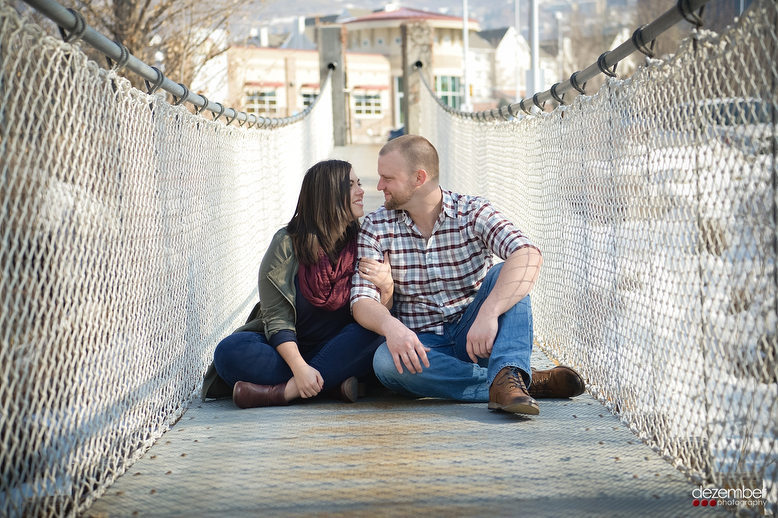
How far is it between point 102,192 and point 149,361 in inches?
22.9

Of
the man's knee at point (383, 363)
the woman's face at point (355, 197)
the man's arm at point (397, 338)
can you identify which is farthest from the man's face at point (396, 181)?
the man's knee at point (383, 363)

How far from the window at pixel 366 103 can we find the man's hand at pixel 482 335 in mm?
37960

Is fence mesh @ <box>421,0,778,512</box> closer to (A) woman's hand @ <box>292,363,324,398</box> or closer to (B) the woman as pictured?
(B) the woman

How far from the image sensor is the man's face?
2.88 meters

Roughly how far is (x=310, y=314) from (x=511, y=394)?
900 millimetres

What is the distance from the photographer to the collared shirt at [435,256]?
9.46 feet

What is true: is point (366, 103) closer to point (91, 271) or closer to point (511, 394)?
point (511, 394)

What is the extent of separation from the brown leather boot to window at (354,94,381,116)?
37.8 m

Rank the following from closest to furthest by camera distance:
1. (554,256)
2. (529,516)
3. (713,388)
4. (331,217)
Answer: (529,516), (713,388), (331,217), (554,256)

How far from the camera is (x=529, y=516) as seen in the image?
1729 mm

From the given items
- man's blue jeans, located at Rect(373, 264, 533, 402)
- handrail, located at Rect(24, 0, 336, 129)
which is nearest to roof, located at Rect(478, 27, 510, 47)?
handrail, located at Rect(24, 0, 336, 129)

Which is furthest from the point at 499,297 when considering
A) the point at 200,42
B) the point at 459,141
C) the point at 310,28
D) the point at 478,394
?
the point at 310,28

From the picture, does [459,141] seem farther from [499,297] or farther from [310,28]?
[310,28]

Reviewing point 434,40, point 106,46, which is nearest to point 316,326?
point 106,46
